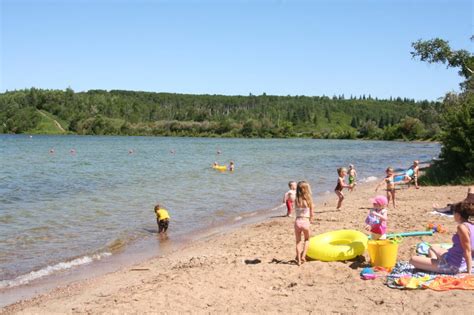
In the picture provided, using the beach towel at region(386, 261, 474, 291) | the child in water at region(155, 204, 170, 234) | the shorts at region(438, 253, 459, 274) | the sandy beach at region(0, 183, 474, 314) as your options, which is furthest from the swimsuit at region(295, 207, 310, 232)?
the child in water at region(155, 204, 170, 234)

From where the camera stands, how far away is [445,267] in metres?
7.27

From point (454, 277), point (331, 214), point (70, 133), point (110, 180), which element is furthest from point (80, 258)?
point (70, 133)

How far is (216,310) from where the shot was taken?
6.70 m

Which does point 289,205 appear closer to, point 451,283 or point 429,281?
point 429,281

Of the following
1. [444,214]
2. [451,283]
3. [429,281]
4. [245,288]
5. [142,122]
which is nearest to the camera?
[451,283]

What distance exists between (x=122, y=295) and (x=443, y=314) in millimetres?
4620

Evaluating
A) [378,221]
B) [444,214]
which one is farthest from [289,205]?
[378,221]

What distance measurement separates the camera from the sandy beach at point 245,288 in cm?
656

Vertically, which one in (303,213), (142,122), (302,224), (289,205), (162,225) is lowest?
(162,225)

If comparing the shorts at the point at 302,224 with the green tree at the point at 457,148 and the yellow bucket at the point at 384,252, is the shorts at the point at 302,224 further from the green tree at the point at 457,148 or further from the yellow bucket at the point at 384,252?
the green tree at the point at 457,148

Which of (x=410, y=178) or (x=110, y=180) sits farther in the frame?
(x=110, y=180)

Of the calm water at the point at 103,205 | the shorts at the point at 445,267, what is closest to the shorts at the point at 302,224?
the shorts at the point at 445,267

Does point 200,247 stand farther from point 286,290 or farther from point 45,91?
point 45,91

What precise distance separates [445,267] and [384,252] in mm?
936
